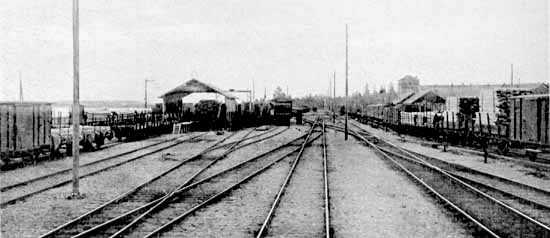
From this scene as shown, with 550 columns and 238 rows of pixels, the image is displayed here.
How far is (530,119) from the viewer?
63.1ft

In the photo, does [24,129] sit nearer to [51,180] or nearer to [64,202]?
[51,180]

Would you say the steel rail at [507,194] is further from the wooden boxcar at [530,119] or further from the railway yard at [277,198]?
the wooden boxcar at [530,119]

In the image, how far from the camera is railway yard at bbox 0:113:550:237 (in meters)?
8.81

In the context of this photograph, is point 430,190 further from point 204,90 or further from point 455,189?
point 204,90

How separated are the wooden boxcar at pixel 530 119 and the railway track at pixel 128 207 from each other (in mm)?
11705

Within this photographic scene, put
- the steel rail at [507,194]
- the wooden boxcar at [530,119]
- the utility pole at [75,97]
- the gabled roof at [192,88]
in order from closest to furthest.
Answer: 1. the steel rail at [507,194]
2. the utility pole at [75,97]
3. the wooden boxcar at [530,119]
4. the gabled roof at [192,88]

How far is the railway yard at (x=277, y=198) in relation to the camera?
881cm

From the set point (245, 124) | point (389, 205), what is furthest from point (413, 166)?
point (245, 124)

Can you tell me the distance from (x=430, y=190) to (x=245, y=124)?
38734mm

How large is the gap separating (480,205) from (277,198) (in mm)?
4220

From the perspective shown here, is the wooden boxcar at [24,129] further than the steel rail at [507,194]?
Yes

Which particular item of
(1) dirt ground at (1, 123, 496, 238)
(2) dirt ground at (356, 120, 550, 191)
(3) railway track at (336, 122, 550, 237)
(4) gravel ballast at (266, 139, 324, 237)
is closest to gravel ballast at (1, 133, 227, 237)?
(1) dirt ground at (1, 123, 496, 238)

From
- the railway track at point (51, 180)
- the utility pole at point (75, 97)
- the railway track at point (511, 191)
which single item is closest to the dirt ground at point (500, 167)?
the railway track at point (511, 191)

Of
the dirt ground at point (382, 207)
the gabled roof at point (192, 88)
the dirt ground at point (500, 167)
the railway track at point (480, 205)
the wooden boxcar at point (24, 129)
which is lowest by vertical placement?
the dirt ground at point (382, 207)
